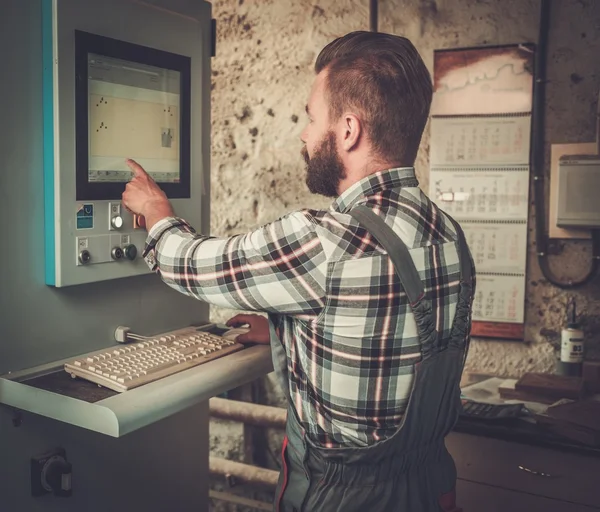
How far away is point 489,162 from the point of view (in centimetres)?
242

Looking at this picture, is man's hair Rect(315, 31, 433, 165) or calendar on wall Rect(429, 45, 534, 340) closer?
man's hair Rect(315, 31, 433, 165)

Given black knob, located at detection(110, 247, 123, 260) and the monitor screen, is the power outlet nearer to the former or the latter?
black knob, located at detection(110, 247, 123, 260)

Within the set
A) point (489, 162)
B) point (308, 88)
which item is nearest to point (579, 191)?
point (489, 162)

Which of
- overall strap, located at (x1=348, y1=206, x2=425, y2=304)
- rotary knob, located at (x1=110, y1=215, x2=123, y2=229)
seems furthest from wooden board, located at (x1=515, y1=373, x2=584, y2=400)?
rotary knob, located at (x1=110, y1=215, x2=123, y2=229)

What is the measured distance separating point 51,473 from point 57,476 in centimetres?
2

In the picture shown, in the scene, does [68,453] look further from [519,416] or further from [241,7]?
[241,7]

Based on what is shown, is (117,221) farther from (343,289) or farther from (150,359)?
(343,289)

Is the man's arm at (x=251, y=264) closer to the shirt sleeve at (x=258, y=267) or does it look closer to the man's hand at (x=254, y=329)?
the shirt sleeve at (x=258, y=267)

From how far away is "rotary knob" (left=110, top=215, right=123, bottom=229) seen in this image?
149 cm

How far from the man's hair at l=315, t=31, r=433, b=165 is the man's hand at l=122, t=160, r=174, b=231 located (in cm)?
40

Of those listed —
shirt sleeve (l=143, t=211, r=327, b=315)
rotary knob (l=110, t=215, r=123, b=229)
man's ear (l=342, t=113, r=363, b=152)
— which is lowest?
shirt sleeve (l=143, t=211, r=327, b=315)

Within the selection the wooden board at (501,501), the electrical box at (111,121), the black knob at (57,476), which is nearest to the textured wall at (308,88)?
the wooden board at (501,501)

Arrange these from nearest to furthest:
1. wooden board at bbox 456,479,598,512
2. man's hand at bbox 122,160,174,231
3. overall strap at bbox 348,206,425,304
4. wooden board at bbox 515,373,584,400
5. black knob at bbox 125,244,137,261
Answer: overall strap at bbox 348,206,425,304 < man's hand at bbox 122,160,174,231 < black knob at bbox 125,244,137,261 < wooden board at bbox 456,479,598,512 < wooden board at bbox 515,373,584,400

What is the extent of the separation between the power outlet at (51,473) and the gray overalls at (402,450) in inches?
18.3
